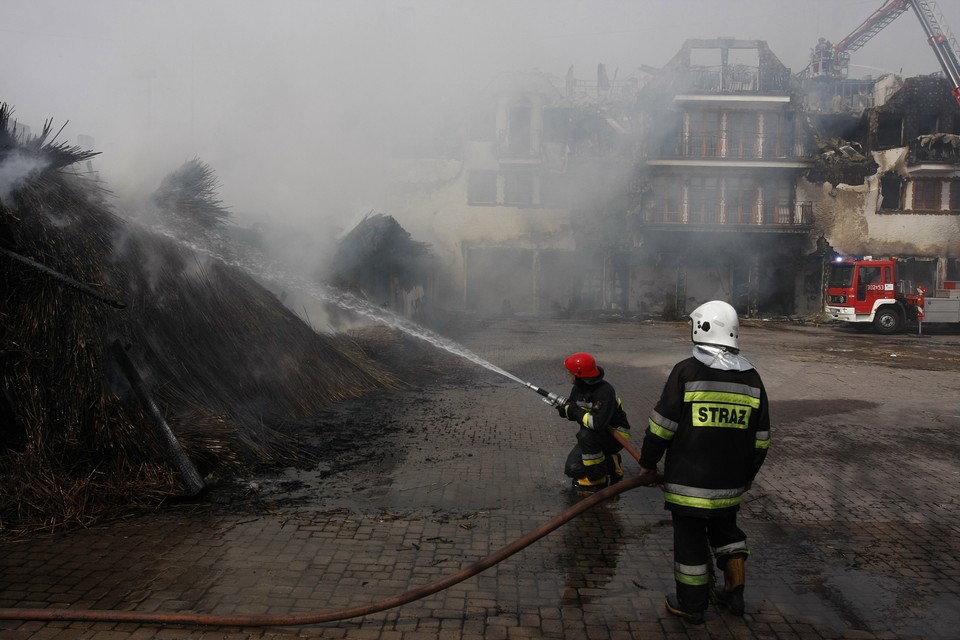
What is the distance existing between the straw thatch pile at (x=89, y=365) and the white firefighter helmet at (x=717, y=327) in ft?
12.3

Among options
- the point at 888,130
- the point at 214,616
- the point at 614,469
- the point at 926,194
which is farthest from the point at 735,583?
the point at 888,130

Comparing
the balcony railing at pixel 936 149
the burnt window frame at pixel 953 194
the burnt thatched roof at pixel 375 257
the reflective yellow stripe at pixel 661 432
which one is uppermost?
the balcony railing at pixel 936 149

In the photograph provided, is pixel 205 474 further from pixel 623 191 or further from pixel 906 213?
pixel 906 213

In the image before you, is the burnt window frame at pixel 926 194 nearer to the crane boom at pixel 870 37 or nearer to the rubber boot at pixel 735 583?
the crane boom at pixel 870 37

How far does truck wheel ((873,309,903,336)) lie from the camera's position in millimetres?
21562

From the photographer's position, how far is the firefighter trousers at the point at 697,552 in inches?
136

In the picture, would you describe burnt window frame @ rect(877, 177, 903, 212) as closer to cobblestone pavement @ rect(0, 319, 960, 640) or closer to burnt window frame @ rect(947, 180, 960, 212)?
burnt window frame @ rect(947, 180, 960, 212)

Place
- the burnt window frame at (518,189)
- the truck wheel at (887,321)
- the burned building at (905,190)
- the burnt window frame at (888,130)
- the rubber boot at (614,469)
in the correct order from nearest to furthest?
the rubber boot at (614,469) < the truck wheel at (887,321) < the burned building at (905,190) < the burnt window frame at (888,130) < the burnt window frame at (518,189)

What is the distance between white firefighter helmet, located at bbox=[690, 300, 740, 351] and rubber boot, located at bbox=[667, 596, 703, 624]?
4.43 feet

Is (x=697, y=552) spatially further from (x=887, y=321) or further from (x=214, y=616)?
(x=887, y=321)

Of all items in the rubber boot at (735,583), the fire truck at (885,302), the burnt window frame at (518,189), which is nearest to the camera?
the rubber boot at (735,583)

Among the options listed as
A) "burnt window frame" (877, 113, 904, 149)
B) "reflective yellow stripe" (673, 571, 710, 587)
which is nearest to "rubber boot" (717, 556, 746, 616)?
"reflective yellow stripe" (673, 571, 710, 587)

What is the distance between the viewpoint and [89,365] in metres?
4.92

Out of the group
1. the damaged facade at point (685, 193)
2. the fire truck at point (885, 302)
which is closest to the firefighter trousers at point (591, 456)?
the fire truck at point (885, 302)
